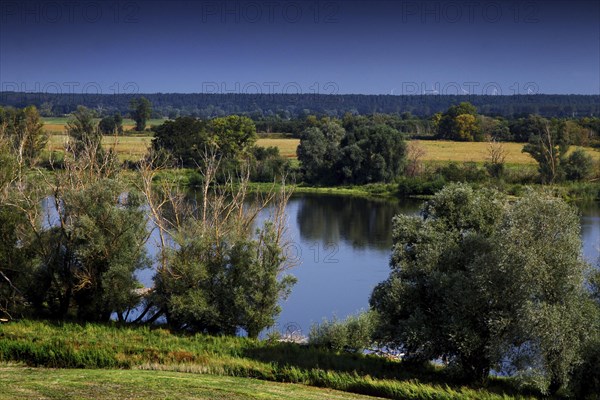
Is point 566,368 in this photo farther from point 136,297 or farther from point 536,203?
point 136,297

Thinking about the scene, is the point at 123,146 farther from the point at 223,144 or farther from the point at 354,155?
the point at 354,155

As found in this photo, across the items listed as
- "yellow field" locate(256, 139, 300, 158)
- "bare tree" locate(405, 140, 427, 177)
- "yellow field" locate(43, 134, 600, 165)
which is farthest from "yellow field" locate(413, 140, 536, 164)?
"yellow field" locate(256, 139, 300, 158)

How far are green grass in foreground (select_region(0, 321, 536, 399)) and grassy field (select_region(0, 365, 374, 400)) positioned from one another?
0.16m

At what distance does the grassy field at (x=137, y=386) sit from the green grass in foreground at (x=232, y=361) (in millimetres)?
162

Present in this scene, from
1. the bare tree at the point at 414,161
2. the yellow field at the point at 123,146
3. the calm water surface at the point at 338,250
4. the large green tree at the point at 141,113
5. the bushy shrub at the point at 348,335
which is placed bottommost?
the calm water surface at the point at 338,250

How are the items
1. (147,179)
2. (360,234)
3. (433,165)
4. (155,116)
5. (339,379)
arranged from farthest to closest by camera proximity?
1. (155,116)
2. (433,165)
3. (360,234)
4. (147,179)
5. (339,379)

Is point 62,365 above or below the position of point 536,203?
below

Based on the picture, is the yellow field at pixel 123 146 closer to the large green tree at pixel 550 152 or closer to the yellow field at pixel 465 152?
the yellow field at pixel 465 152

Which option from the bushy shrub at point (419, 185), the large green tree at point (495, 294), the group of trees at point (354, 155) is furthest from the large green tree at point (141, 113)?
the large green tree at point (495, 294)

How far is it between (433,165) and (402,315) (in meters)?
47.3

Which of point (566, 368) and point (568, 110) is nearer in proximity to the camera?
point (566, 368)

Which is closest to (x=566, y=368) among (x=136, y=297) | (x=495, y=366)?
(x=495, y=366)

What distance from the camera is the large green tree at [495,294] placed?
1575 cm

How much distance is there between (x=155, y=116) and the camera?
425ft
